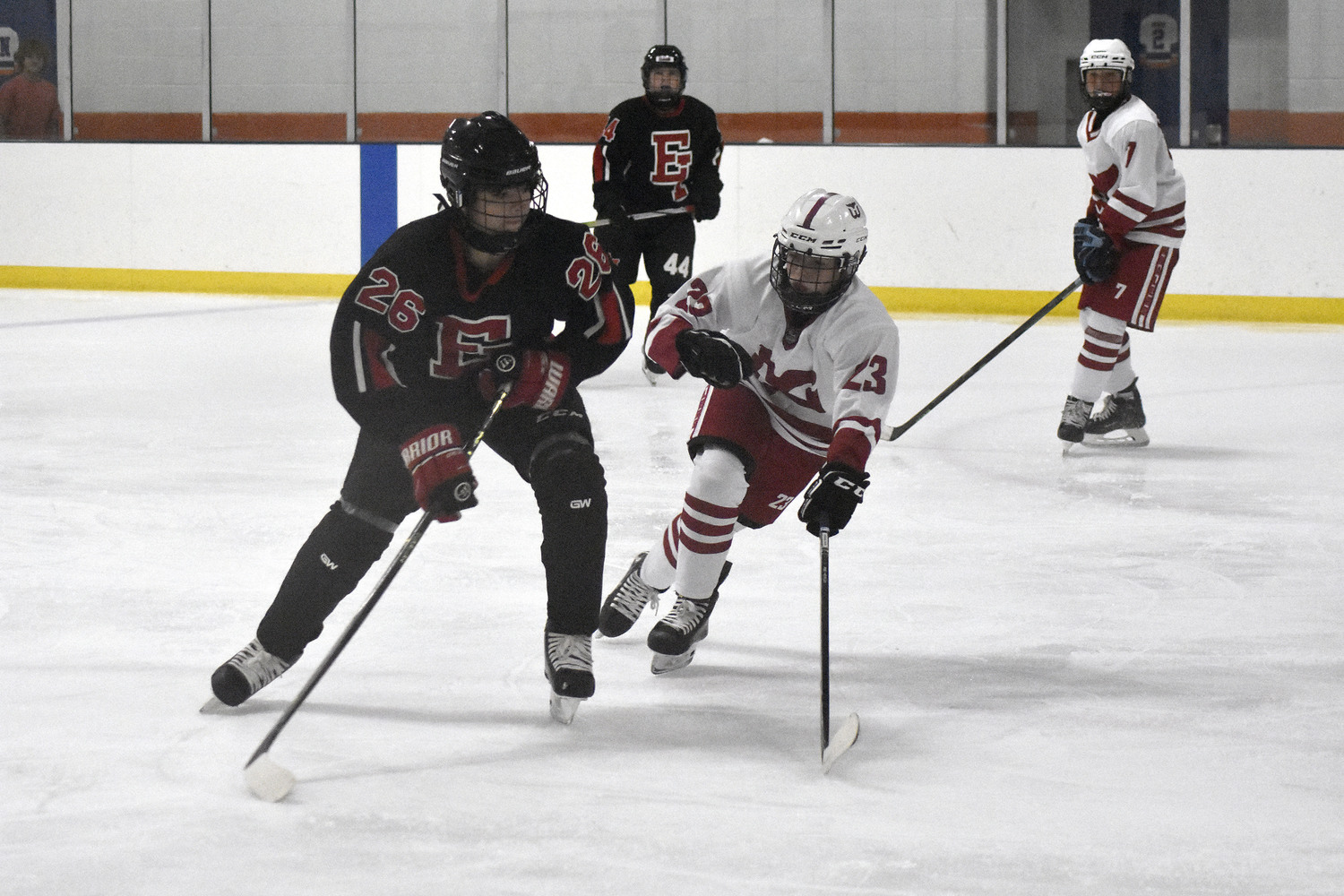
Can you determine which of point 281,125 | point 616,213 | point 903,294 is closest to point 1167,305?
point 903,294

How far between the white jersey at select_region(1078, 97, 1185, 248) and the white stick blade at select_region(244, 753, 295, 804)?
3229 millimetres

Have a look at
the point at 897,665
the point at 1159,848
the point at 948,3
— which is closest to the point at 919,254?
the point at 948,3

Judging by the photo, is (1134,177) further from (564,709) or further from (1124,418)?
(564,709)

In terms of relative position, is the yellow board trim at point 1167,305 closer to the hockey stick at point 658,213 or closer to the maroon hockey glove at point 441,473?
the hockey stick at point 658,213

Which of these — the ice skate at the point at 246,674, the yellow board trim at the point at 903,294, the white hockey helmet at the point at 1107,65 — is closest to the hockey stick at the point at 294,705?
the ice skate at the point at 246,674

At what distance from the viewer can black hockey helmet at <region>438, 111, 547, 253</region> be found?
7.20ft

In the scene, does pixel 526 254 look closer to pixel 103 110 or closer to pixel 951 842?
pixel 951 842

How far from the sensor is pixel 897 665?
257 centimetres

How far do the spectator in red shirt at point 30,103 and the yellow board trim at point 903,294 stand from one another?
0.80 m

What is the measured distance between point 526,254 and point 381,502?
0.40 metres

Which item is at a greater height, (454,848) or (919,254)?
(919,254)

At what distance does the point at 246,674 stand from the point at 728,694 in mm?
686

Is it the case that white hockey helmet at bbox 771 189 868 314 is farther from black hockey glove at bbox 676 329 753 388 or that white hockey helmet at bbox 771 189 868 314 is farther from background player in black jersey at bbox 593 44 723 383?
background player in black jersey at bbox 593 44 723 383

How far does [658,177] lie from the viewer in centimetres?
594
